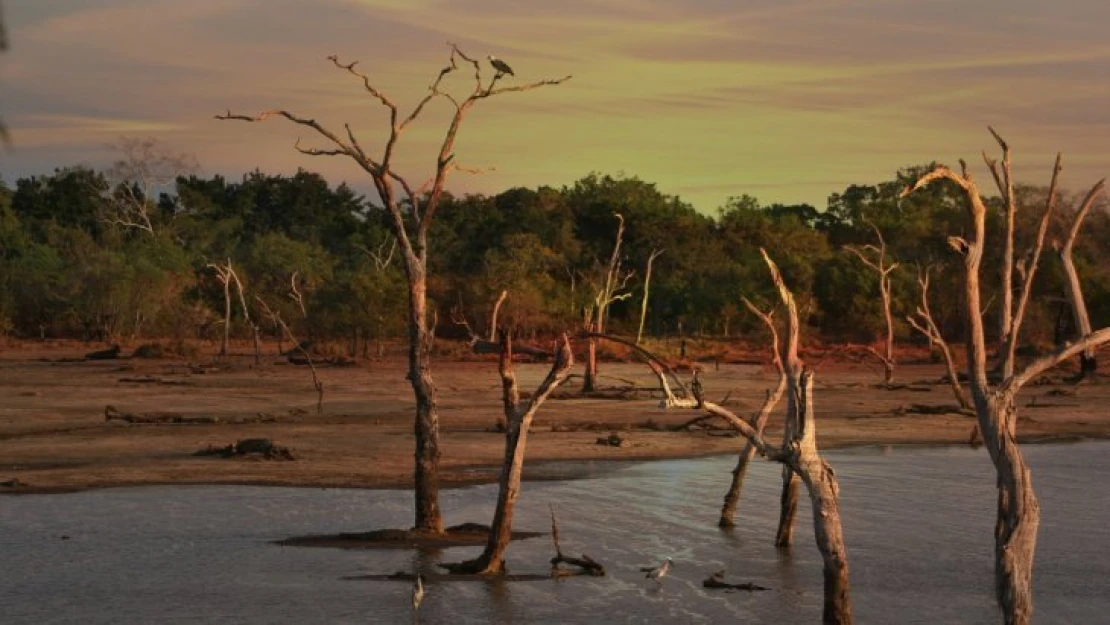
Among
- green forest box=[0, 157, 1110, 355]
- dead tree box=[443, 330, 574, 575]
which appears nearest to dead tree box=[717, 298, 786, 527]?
dead tree box=[443, 330, 574, 575]

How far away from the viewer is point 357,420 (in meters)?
35.9

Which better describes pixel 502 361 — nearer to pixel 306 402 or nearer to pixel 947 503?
pixel 947 503

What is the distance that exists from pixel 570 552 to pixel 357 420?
15800 millimetres

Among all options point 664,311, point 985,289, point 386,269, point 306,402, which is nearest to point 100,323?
point 386,269

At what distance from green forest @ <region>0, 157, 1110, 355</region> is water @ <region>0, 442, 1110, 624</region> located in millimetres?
29421

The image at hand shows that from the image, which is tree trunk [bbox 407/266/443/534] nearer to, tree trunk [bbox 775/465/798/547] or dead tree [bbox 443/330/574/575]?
dead tree [bbox 443/330/574/575]

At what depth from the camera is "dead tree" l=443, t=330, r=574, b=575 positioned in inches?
635

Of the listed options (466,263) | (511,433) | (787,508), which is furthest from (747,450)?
(466,263)

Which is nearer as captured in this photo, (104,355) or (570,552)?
(570,552)

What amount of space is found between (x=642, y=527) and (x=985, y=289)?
51381mm

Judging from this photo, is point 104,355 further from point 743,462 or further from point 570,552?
point 743,462

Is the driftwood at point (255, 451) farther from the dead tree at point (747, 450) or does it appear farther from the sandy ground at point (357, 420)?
the dead tree at point (747, 450)

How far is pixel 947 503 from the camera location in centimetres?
2589

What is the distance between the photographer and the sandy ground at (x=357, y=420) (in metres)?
27.6
